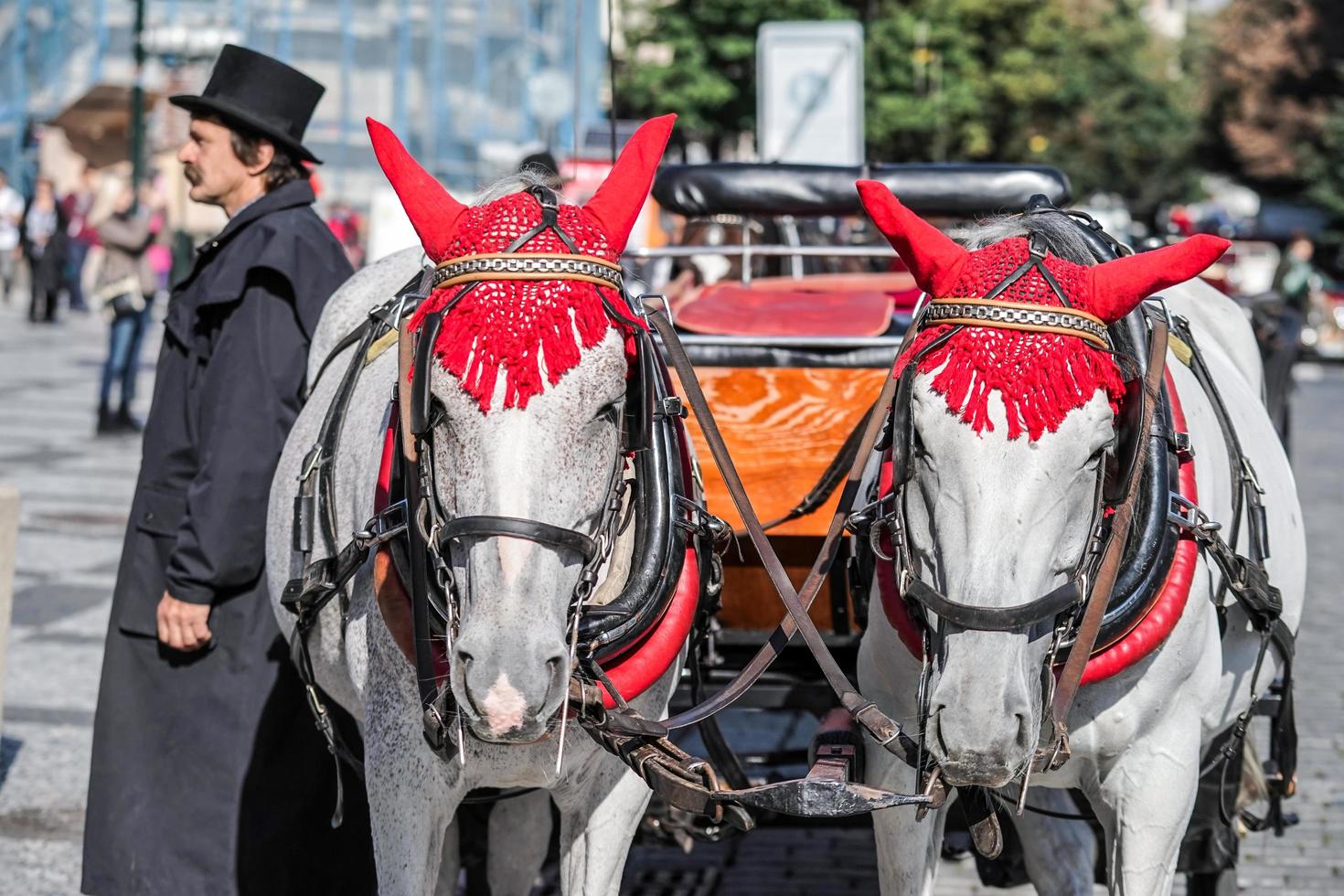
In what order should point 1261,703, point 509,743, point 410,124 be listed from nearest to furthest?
point 509,743 < point 1261,703 < point 410,124

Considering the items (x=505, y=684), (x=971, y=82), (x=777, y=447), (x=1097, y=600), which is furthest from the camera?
(x=971, y=82)

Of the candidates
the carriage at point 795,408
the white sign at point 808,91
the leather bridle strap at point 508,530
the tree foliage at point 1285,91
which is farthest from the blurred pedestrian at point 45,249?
the tree foliage at point 1285,91

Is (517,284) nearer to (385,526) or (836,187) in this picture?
(385,526)

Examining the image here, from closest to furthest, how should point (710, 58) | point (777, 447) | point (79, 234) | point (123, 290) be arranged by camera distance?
point (777, 447)
point (123, 290)
point (79, 234)
point (710, 58)

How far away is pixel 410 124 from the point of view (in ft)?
95.9

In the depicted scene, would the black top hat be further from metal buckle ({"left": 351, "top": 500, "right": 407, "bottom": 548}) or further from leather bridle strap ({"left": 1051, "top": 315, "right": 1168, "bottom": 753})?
leather bridle strap ({"left": 1051, "top": 315, "right": 1168, "bottom": 753})

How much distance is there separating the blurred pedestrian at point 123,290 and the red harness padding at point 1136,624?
11.7 meters

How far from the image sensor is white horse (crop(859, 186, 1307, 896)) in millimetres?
2881

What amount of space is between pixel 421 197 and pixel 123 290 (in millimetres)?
11695

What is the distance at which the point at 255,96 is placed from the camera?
4578 millimetres

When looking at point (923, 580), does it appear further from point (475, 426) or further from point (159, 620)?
point (159, 620)

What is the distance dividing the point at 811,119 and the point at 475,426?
46.5 ft

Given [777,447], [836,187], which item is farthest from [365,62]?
[777,447]

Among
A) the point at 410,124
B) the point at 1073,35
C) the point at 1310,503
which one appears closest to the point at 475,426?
the point at 1310,503
